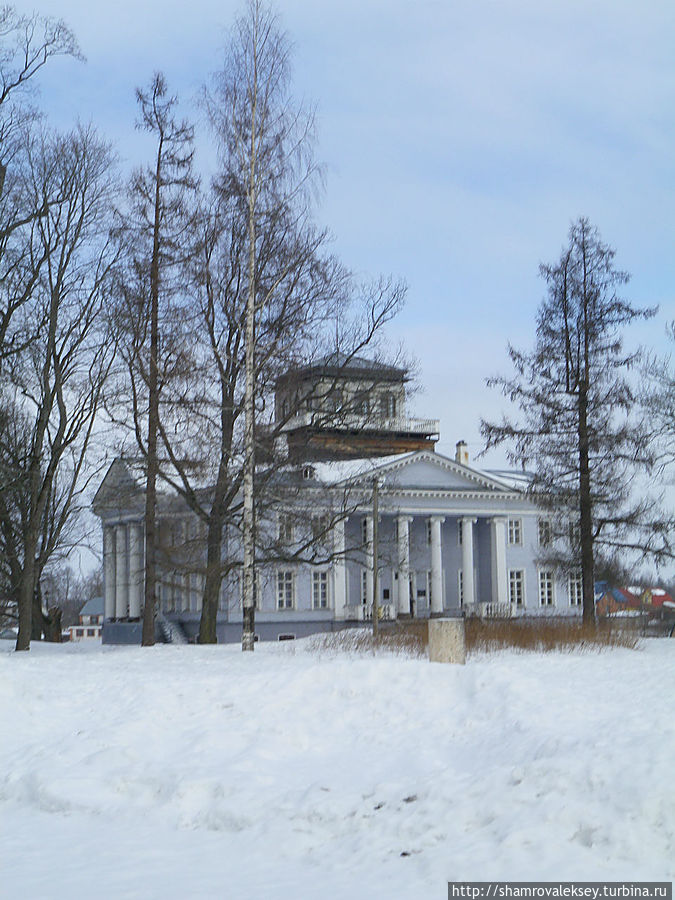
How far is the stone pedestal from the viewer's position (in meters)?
13.1

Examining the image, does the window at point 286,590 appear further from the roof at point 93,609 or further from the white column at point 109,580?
the roof at point 93,609

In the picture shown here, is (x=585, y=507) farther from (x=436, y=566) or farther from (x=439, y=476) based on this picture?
(x=436, y=566)

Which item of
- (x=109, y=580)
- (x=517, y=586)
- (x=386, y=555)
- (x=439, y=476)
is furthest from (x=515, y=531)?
(x=386, y=555)

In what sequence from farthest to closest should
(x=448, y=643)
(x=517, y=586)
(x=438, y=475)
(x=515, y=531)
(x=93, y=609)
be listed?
1. (x=93, y=609)
2. (x=515, y=531)
3. (x=517, y=586)
4. (x=438, y=475)
5. (x=448, y=643)

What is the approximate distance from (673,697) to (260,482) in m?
16.1

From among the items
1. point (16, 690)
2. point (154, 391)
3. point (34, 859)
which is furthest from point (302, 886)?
point (154, 391)

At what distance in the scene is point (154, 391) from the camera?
24469 mm

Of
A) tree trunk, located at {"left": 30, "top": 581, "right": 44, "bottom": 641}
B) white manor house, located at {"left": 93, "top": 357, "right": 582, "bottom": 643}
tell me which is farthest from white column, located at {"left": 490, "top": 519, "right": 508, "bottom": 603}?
tree trunk, located at {"left": 30, "top": 581, "right": 44, "bottom": 641}

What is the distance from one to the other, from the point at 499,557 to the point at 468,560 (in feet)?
5.69

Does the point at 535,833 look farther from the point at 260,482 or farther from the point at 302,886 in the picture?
the point at 260,482

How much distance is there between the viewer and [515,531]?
5628 centimetres

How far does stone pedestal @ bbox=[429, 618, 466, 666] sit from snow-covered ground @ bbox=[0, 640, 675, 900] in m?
0.87

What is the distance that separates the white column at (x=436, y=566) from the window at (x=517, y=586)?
458cm

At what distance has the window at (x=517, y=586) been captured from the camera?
55.5 metres
